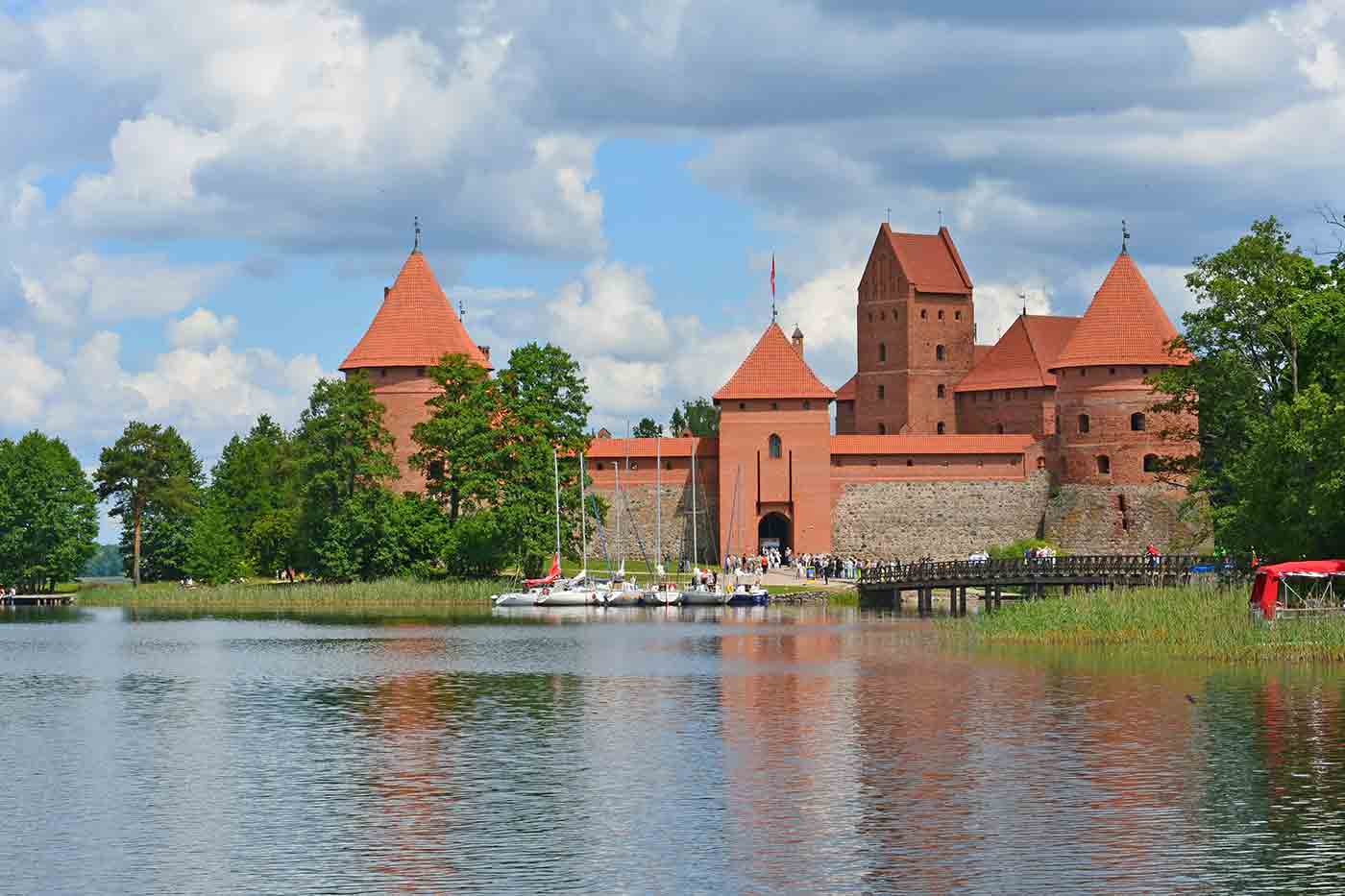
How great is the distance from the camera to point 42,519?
6738 cm

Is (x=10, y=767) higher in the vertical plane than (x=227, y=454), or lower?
lower

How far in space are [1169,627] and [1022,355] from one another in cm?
4039

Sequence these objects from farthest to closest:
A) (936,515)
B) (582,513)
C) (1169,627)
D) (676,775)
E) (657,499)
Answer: (936,515)
(657,499)
(582,513)
(1169,627)
(676,775)

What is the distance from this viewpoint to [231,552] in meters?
67.6

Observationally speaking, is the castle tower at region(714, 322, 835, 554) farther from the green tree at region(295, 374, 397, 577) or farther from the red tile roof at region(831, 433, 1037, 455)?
the green tree at region(295, 374, 397, 577)

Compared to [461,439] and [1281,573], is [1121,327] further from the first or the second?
[1281,573]

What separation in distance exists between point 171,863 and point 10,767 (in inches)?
244

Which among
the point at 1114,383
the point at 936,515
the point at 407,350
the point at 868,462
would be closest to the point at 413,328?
the point at 407,350

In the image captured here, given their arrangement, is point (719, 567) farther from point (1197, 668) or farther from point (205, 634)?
point (1197, 668)

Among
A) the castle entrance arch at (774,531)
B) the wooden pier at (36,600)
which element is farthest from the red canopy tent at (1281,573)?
the wooden pier at (36,600)

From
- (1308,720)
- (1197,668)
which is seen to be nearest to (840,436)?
(1197,668)

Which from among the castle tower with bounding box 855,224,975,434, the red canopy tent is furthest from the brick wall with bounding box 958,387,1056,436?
the red canopy tent

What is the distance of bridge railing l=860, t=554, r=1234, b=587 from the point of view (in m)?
45.3

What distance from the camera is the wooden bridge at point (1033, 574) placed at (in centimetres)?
4525
